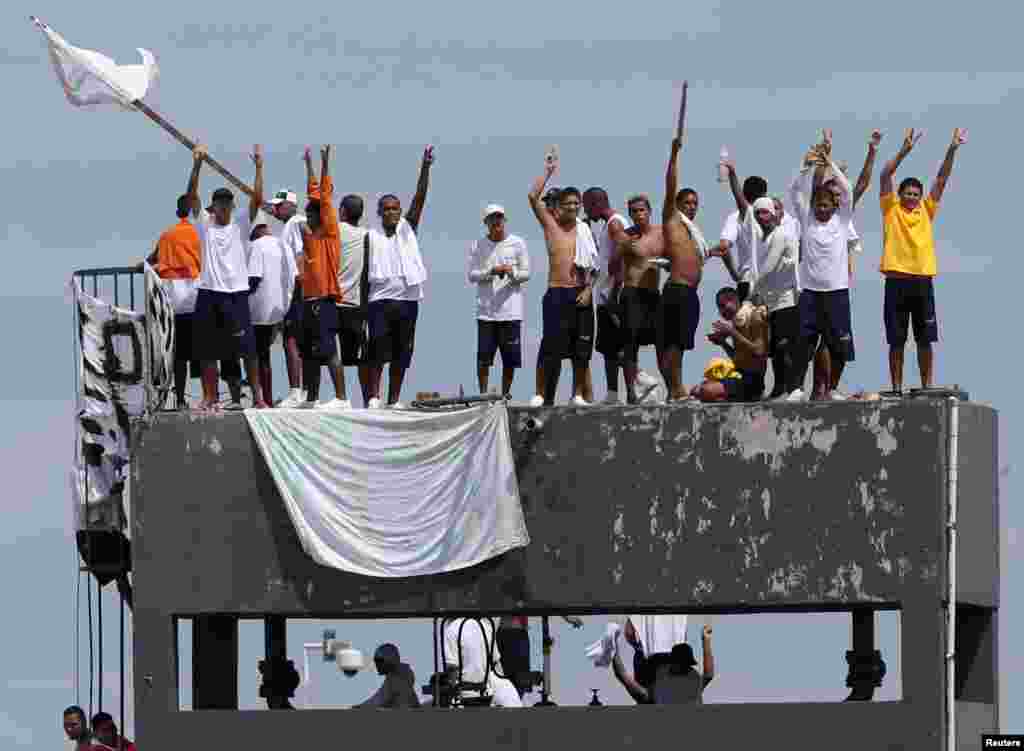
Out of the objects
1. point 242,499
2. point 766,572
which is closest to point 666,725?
point 766,572

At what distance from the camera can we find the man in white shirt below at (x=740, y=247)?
41719 millimetres

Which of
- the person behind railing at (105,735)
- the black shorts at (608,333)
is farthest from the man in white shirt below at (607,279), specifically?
the person behind railing at (105,735)

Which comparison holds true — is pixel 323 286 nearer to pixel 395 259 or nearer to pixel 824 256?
pixel 395 259

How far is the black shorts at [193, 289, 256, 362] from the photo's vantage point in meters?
42.2

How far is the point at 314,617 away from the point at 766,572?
4430mm

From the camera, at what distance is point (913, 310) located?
137 feet

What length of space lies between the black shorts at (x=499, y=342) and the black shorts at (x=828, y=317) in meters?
2.92

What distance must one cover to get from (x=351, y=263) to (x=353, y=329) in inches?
25.4

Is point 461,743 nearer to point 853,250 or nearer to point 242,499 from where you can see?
point 242,499

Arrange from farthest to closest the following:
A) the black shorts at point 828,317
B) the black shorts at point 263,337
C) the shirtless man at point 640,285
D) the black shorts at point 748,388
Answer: the black shorts at point 263,337 < the black shorts at point 748,388 < the shirtless man at point 640,285 < the black shorts at point 828,317

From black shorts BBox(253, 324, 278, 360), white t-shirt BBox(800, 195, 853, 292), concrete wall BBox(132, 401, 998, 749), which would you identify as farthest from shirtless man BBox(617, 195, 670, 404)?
black shorts BBox(253, 324, 278, 360)

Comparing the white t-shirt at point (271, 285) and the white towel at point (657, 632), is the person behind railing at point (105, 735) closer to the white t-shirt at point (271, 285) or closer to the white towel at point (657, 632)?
the white t-shirt at point (271, 285)

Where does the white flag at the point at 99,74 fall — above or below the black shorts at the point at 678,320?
above

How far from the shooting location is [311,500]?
137ft
